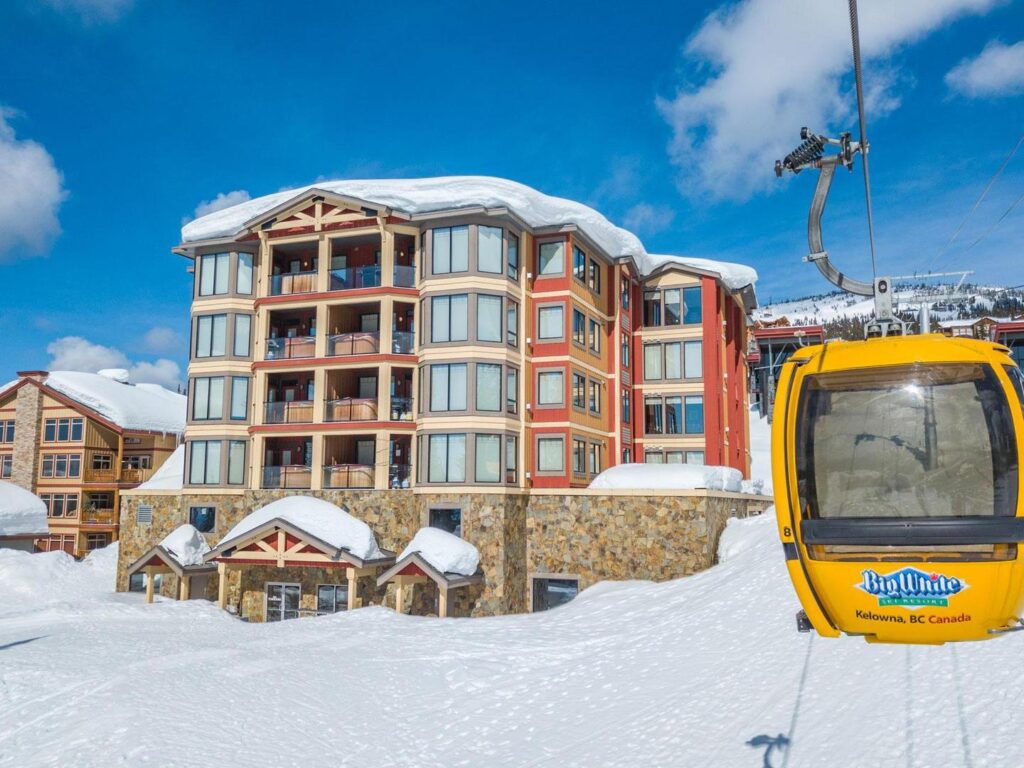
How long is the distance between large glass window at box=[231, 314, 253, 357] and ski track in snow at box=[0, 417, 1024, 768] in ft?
43.6

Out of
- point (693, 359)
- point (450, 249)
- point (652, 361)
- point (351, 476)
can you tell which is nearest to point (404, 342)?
point (450, 249)

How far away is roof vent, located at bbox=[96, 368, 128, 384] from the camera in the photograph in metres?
62.2

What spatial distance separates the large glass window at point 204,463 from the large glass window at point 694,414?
20.4m

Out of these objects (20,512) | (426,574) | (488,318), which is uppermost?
(488,318)

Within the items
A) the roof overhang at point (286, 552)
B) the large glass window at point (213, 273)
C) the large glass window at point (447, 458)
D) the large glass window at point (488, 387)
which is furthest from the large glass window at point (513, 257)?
the large glass window at point (213, 273)

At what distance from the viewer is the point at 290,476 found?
33406 mm

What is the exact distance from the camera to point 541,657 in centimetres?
2244

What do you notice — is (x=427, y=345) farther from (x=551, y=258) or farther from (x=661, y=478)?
(x=661, y=478)

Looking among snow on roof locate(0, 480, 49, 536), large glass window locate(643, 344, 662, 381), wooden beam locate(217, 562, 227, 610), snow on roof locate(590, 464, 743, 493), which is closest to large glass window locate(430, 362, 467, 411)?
snow on roof locate(590, 464, 743, 493)

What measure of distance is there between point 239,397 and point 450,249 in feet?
37.3

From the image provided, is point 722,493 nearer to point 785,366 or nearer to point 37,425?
point 785,366

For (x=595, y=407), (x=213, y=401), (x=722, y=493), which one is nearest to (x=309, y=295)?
(x=213, y=401)

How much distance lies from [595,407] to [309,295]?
41.0ft

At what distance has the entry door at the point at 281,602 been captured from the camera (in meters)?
31.8
